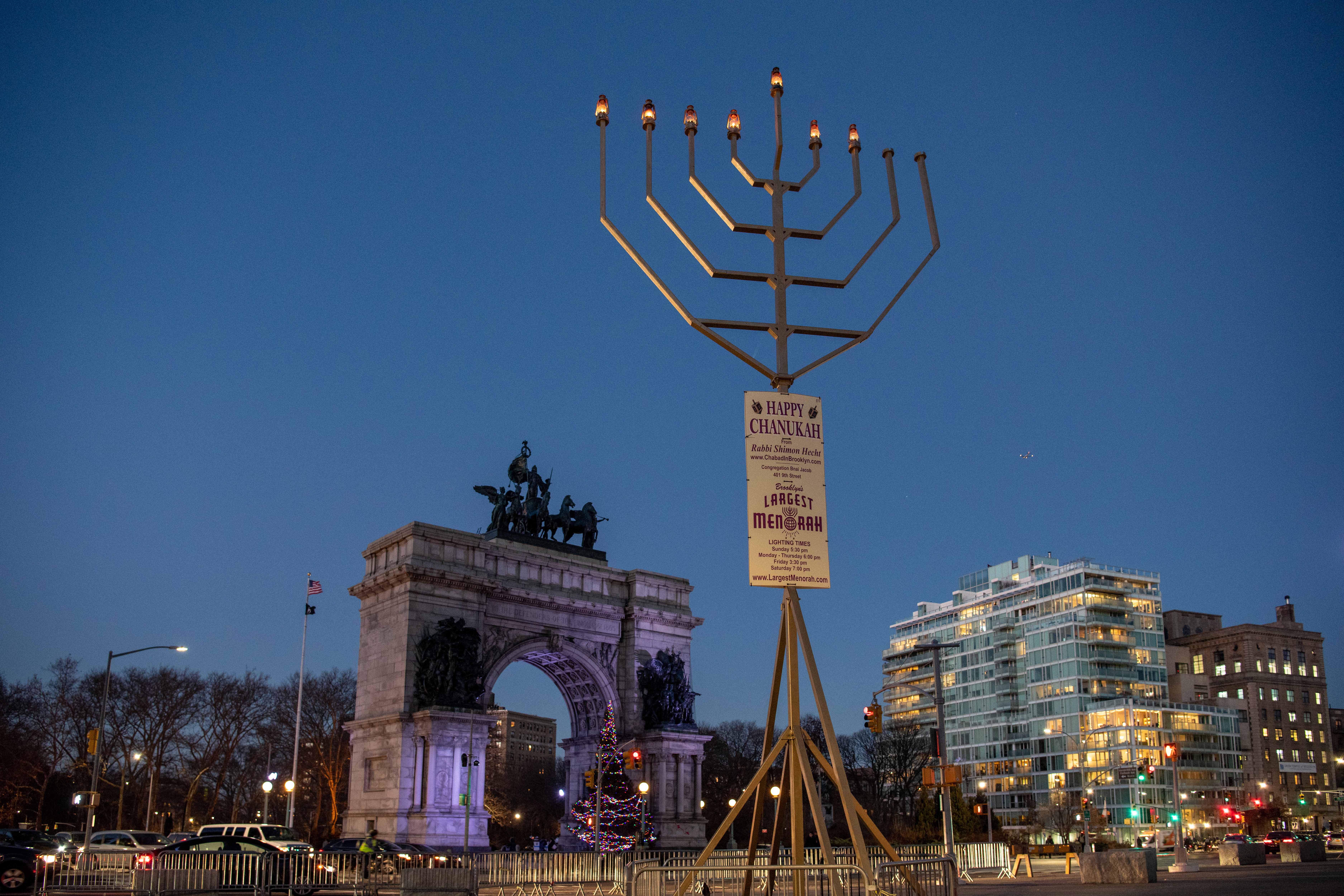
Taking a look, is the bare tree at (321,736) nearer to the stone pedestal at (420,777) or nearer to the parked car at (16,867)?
the stone pedestal at (420,777)

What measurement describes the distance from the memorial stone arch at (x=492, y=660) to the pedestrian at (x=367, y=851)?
6769 millimetres

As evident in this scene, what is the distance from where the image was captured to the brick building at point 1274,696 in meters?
109

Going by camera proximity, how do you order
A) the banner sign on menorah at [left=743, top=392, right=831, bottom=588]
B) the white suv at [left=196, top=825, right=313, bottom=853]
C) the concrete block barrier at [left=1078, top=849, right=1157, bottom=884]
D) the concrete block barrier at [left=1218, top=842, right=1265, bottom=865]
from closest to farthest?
the banner sign on menorah at [left=743, top=392, right=831, bottom=588] < the concrete block barrier at [left=1078, top=849, right=1157, bottom=884] < the white suv at [left=196, top=825, right=313, bottom=853] < the concrete block barrier at [left=1218, top=842, right=1265, bottom=865]

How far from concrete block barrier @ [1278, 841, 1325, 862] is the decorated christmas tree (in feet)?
84.2

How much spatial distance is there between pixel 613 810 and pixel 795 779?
40121 millimetres

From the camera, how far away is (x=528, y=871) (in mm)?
27000

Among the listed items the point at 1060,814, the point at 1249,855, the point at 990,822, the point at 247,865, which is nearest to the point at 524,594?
the point at 990,822

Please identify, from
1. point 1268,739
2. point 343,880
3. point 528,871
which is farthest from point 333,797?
point 1268,739

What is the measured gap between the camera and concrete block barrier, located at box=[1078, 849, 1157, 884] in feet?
76.5

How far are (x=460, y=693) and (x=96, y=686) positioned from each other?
45212mm

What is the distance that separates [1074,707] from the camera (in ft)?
333

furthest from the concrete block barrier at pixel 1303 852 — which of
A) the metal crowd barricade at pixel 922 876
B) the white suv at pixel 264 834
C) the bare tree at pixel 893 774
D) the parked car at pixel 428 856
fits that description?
the bare tree at pixel 893 774

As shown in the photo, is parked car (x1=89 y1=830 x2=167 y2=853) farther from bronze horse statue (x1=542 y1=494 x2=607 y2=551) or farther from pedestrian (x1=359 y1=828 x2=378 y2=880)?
bronze horse statue (x1=542 y1=494 x2=607 y2=551)

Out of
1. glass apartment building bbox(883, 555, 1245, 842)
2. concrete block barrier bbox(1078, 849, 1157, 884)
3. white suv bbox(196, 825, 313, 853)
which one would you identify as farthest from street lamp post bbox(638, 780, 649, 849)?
glass apartment building bbox(883, 555, 1245, 842)
